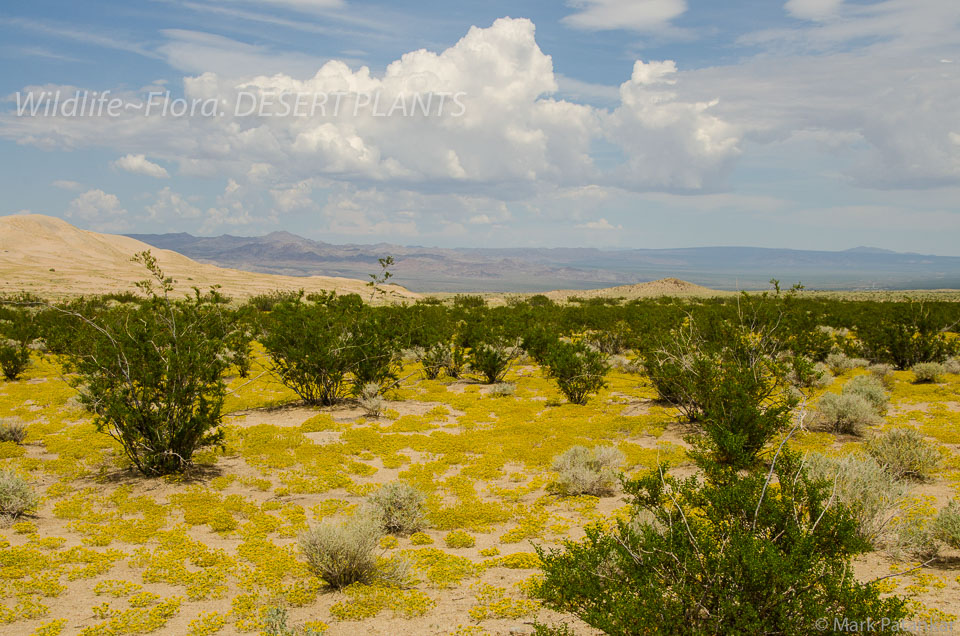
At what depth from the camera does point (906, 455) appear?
945 cm

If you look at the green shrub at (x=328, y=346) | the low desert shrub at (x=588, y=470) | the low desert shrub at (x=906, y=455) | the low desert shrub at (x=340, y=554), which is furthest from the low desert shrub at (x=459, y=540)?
the green shrub at (x=328, y=346)

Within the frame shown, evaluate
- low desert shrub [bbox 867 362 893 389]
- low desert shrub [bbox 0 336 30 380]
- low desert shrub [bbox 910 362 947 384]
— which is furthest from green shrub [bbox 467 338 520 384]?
low desert shrub [bbox 0 336 30 380]

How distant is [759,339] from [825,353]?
1088 centimetres

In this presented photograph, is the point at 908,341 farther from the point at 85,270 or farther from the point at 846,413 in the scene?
the point at 85,270

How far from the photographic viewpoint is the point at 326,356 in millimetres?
15492

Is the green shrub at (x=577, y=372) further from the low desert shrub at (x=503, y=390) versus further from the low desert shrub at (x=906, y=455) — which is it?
the low desert shrub at (x=906, y=455)

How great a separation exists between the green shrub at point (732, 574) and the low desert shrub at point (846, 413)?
8.20m

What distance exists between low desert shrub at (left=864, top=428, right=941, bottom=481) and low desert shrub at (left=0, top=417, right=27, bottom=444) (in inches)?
662

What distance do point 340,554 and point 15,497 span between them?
541cm

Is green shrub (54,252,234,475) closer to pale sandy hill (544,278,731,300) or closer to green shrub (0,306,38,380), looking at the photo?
green shrub (0,306,38,380)

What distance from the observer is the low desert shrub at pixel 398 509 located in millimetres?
8086

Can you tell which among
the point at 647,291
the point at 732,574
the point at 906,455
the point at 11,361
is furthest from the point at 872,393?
the point at 647,291

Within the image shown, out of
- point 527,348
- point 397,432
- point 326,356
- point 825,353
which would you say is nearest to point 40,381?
point 326,356

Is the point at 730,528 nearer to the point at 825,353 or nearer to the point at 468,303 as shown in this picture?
the point at 825,353
